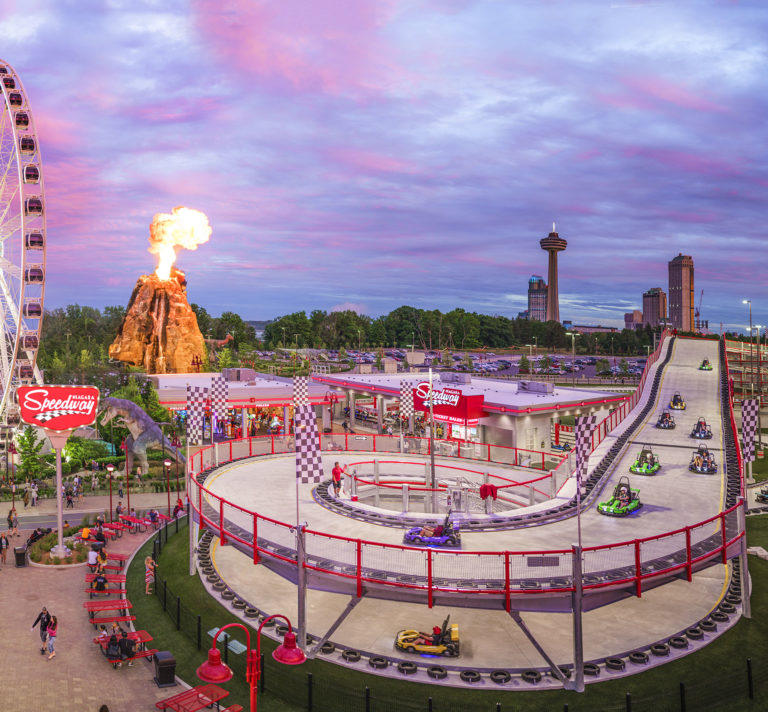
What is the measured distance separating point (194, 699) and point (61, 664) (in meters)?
6.58

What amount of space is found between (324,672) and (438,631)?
4.29 metres

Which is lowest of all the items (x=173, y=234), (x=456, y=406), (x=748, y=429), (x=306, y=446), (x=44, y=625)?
(x=44, y=625)

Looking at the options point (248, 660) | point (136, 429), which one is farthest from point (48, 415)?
point (248, 660)

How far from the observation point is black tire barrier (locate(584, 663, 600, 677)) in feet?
66.3

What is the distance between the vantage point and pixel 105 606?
25562mm

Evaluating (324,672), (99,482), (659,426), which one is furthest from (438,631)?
(99,482)

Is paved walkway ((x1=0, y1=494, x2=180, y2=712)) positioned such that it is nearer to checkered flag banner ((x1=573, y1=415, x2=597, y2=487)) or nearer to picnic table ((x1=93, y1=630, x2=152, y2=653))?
picnic table ((x1=93, y1=630, x2=152, y2=653))

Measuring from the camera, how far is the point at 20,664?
71.2ft

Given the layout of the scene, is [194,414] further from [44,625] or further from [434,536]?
[434,536]

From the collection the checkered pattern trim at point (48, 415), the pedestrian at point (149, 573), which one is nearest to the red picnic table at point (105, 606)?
the pedestrian at point (149, 573)

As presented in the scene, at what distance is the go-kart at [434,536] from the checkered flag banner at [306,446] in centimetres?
550

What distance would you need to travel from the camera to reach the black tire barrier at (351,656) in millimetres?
21281

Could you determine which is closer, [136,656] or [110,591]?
[136,656]

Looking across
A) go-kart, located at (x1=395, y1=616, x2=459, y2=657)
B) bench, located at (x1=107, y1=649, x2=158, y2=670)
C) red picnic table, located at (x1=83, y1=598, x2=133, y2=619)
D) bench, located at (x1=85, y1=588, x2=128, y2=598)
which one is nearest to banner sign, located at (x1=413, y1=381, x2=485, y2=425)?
bench, located at (x1=85, y1=588, x2=128, y2=598)
